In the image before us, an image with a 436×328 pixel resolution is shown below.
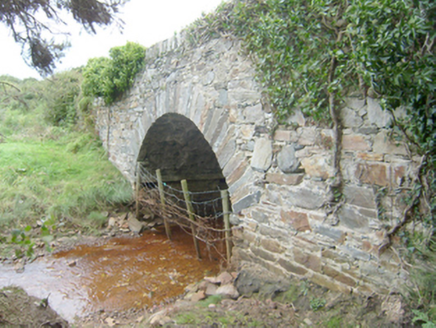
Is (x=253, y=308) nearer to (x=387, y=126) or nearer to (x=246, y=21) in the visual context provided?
(x=387, y=126)

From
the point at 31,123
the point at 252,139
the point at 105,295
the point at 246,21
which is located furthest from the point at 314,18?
the point at 31,123

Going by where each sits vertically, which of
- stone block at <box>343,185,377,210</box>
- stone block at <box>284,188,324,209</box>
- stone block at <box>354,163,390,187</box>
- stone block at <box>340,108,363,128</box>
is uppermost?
stone block at <box>340,108,363,128</box>

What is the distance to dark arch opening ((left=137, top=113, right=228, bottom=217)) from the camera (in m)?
5.96

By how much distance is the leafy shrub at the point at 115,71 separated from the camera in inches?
224

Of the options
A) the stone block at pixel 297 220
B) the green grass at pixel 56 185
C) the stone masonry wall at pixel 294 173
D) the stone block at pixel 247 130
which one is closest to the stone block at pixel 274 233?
the stone masonry wall at pixel 294 173

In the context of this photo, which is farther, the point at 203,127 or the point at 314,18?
the point at 203,127

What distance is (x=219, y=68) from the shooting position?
371cm

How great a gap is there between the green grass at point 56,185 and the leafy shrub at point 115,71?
180 centimetres

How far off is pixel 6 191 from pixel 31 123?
6.02 meters

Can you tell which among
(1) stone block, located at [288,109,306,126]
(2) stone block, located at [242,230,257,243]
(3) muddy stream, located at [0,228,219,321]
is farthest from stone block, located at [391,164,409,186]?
(3) muddy stream, located at [0,228,219,321]

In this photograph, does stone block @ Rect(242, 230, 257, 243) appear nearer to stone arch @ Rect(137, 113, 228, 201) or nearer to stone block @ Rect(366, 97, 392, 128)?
stone block @ Rect(366, 97, 392, 128)

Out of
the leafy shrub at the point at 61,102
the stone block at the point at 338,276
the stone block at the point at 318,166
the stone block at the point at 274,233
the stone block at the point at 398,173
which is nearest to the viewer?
the stone block at the point at 398,173

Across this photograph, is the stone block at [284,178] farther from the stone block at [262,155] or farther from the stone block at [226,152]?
the stone block at [226,152]

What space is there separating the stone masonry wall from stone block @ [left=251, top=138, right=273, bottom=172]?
1cm
